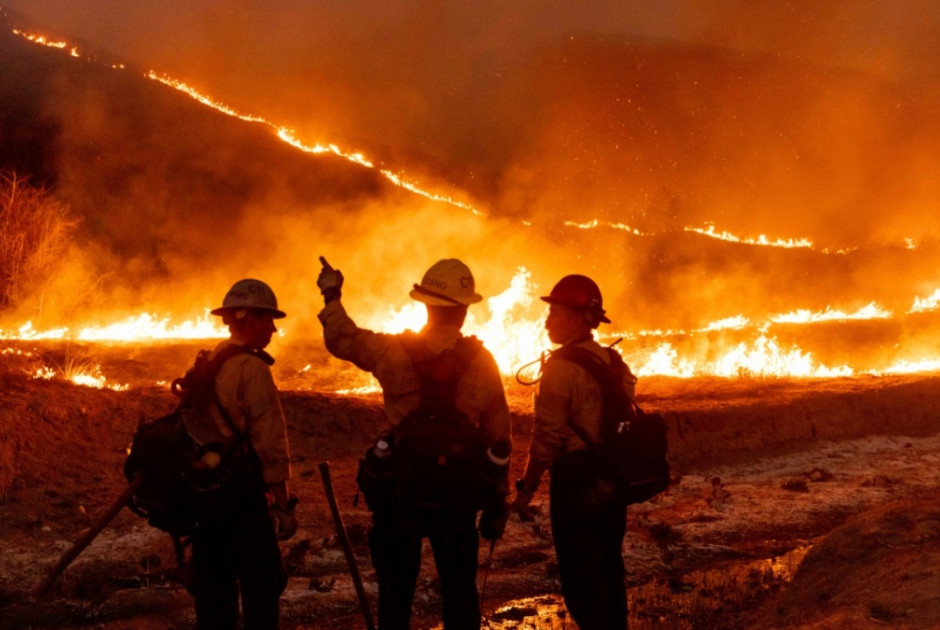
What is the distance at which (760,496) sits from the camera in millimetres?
10523

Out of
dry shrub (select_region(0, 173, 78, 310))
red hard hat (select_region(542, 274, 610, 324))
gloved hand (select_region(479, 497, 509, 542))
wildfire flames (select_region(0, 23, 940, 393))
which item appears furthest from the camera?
dry shrub (select_region(0, 173, 78, 310))

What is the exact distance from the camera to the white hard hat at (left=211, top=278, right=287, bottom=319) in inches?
173

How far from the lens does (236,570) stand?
4.23 meters

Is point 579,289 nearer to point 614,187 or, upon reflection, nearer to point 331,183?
point 331,183

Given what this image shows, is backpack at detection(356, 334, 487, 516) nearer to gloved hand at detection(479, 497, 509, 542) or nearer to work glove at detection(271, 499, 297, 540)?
gloved hand at detection(479, 497, 509, 542)

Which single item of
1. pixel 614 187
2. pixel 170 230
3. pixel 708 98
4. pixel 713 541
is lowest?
pixel 713 541

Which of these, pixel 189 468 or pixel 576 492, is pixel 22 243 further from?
pixel 576 492

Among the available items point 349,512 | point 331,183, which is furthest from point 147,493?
point 331,183

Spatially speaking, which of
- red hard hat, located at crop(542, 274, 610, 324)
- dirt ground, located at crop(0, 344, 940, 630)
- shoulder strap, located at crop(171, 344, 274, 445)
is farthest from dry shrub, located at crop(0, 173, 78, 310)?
red hard hat, located at crop(542, 274, 610, 324)

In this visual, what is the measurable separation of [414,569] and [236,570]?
90 centimetres

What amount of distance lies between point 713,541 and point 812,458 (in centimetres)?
573

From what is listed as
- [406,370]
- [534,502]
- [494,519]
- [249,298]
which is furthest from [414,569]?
[534,502]

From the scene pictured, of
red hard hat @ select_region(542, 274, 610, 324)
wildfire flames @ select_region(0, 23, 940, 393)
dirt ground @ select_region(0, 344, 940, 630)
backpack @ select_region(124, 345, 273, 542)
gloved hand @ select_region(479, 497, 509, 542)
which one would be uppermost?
wildfire flames @ select_region(0, 23, 940, 393)

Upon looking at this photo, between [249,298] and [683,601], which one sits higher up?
[249,298]
